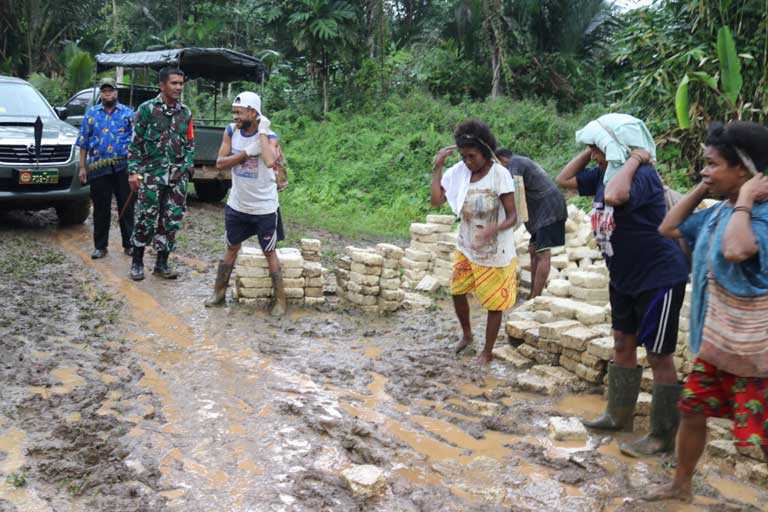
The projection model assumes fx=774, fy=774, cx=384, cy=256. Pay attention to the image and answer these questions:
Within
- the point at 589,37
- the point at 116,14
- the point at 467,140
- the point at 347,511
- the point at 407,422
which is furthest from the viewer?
the point at 116,14

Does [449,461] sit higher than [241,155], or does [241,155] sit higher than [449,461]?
[241,155]

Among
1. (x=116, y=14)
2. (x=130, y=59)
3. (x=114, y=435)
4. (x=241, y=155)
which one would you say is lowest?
(x=114, y=435)

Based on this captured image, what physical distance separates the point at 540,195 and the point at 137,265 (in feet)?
12.9

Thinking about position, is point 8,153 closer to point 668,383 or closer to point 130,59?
point 130,59

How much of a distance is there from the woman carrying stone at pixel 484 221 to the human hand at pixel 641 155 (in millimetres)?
1358

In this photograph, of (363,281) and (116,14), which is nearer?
(363,281)

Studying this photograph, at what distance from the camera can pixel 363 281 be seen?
721cm

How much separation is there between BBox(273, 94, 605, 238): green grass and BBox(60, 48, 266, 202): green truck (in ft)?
4.69

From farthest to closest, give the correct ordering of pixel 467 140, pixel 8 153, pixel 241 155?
1. pixel 8 153
2. pixel 241 155
3. pixel 467 140

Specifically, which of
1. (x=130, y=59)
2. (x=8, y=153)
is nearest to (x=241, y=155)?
(x=8, y=153)

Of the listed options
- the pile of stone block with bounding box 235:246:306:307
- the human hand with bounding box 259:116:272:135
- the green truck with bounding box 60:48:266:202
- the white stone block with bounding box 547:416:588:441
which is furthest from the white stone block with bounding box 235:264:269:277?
the green truck with bounding box 60:48:266:202

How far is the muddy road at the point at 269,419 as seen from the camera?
3.63m

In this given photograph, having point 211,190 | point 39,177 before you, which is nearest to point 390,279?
point 39,177

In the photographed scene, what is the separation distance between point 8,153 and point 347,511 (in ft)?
24.9
